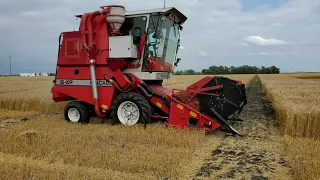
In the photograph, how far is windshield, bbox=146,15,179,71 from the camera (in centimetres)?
832

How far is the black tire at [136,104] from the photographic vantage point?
7.87m

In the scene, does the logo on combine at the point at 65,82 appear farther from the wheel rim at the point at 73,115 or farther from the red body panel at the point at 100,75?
the wheel rim at the point at 73,115

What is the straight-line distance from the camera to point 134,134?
7.02m

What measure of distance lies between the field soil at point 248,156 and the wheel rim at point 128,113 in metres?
2.04

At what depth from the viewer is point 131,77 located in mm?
8430

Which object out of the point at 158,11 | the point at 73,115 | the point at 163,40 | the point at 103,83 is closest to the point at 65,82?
the point at 73,115

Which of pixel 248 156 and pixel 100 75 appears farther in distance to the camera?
pixel 100 75

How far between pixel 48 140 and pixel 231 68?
100 metres

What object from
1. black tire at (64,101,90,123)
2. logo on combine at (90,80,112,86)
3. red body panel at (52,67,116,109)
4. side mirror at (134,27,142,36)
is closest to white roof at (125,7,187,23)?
side mirror at (134,27,142,36)

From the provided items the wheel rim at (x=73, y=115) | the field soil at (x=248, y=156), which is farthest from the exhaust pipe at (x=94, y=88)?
the field soil at (x=248, y=156)

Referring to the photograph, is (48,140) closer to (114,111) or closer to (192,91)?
(114,111)

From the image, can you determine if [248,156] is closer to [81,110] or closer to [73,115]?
[81,110]

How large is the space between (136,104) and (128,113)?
0.39 metres

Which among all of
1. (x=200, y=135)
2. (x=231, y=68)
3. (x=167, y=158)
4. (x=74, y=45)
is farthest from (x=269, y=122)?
(x=231, y=68)
